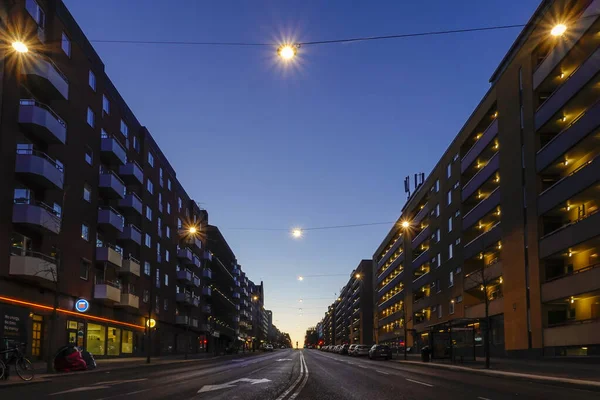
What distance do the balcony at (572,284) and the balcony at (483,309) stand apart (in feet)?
29.3

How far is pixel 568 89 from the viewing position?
112 feet

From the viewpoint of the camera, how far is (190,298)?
8062 centimetres

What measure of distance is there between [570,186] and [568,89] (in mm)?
5790

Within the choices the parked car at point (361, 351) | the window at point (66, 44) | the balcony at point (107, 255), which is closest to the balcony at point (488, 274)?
the parked car at point (361, 351)

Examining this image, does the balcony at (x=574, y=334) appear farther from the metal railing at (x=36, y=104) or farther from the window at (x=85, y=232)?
the metal railing at (x=36, y=104)

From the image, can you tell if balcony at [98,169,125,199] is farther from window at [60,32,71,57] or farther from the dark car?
the dark car

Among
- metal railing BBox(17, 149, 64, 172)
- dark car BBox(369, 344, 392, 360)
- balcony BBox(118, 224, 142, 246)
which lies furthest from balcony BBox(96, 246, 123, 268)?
dark car BBox(369, 344, 392, 360)

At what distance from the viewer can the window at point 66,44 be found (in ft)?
129

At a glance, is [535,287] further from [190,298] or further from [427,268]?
[190,298]

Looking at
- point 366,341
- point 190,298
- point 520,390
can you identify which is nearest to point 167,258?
point 190,298

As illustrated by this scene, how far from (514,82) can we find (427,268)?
3823 cm

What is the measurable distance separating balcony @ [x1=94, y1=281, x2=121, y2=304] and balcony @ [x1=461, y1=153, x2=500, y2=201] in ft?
107

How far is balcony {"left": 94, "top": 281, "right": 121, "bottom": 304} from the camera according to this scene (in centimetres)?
4416

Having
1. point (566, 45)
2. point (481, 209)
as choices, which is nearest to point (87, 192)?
point (481, 209)
